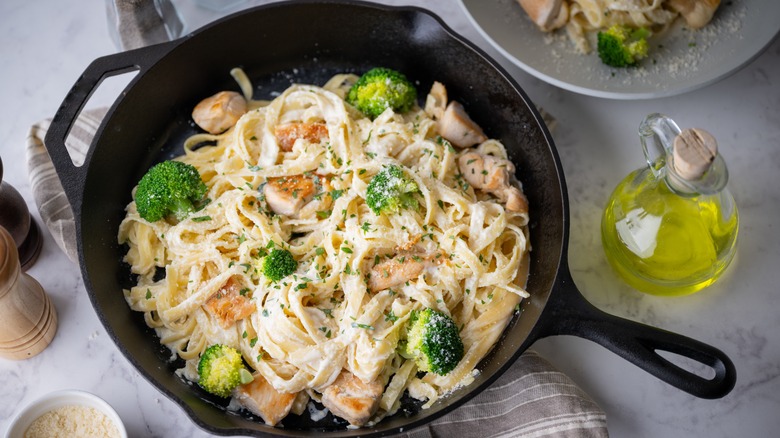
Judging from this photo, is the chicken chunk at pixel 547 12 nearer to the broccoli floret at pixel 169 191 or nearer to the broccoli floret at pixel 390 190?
the broccoli floret at pixel 390 190

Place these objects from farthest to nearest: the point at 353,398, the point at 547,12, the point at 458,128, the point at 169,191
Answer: the point at 547,12, the point at 458,128, the point at 169,191, the point at 353,398

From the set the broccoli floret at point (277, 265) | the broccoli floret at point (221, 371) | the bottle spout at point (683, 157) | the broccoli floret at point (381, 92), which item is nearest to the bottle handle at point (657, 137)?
the bottle spout at point (683, 157)

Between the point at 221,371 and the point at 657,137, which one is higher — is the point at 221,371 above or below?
below

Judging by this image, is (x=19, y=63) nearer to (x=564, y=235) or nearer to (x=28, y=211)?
(x=28, y=211)

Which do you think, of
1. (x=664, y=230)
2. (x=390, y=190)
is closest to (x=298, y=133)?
(x=390, y=190)

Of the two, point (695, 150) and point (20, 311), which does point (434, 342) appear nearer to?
point (695, 150)

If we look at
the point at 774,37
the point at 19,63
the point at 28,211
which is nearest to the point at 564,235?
the point at 774,37

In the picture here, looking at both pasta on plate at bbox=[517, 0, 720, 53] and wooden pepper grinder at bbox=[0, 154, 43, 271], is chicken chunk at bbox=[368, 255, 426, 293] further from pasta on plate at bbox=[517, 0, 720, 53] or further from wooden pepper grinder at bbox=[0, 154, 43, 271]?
wooden pepper grinder at bbox=[0, 154, 43, 271]
